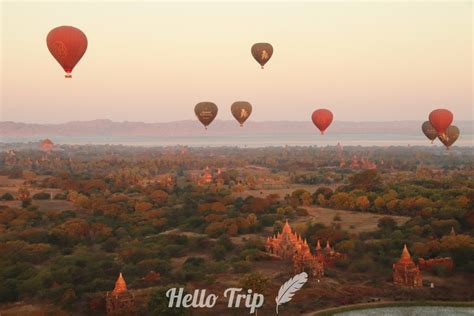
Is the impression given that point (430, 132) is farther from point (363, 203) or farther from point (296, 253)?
point (296, 253)

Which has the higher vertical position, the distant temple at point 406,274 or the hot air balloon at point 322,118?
the hot air balloon at point 322,118

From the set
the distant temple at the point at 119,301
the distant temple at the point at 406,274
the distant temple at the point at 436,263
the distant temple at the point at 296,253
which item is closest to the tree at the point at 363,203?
the distant temple at the point at 296,253

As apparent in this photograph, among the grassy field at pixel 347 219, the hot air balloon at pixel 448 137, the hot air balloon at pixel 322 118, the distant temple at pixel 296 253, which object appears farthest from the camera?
the hot air balloon at pixel 448 137

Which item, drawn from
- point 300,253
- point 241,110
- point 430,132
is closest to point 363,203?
point 241,110

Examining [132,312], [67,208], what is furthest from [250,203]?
[132,312]

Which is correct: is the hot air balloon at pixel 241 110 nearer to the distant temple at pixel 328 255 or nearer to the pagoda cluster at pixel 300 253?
the pagoda cluster at pixel 300 253

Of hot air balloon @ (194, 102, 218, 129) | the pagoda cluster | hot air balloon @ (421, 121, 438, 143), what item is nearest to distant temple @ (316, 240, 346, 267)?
the pagoda cluster

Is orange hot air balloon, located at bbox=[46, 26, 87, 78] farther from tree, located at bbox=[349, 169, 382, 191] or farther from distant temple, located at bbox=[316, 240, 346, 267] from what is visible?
tree, located at bbox=[349, 169, 382, 191]
